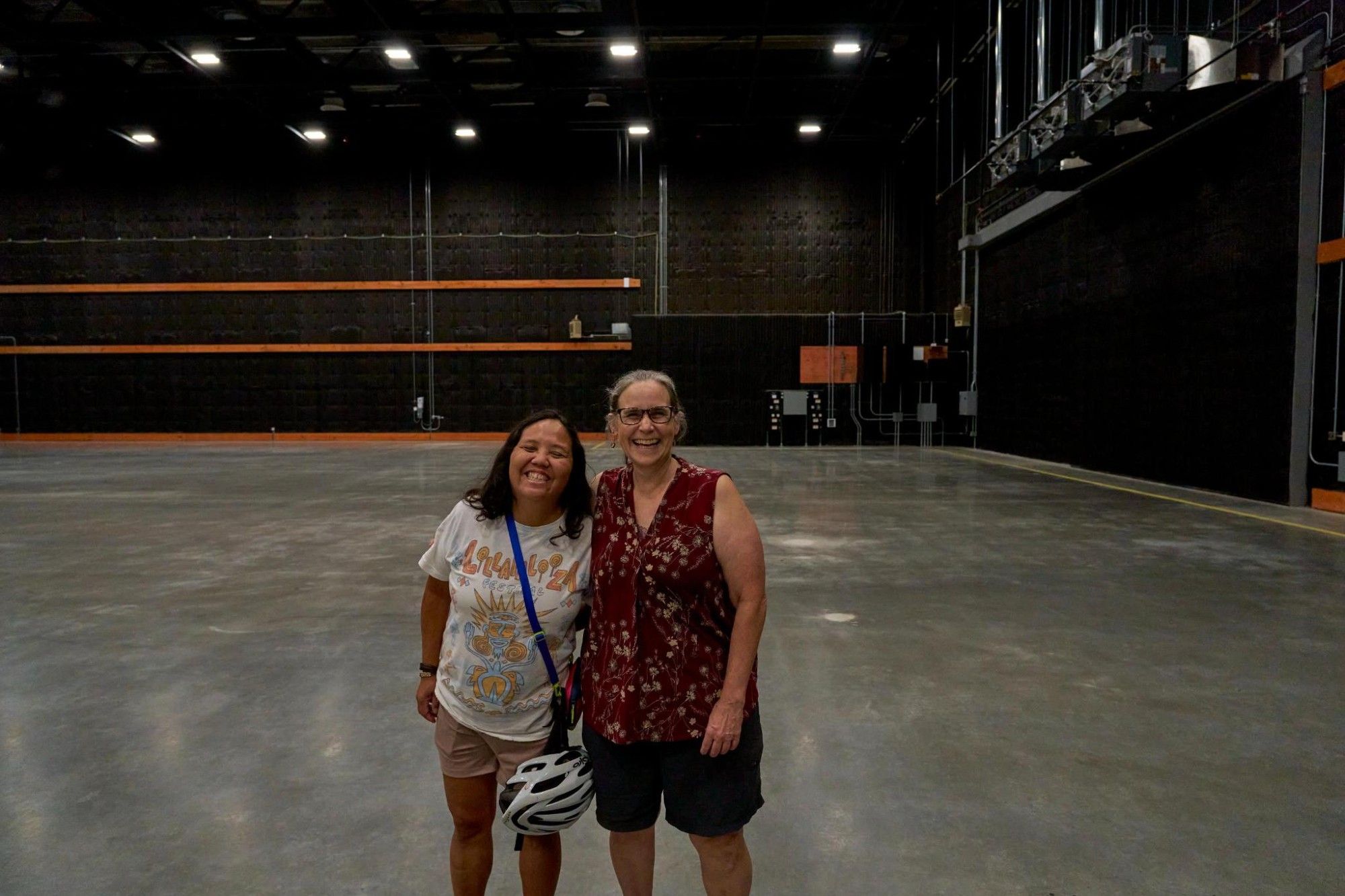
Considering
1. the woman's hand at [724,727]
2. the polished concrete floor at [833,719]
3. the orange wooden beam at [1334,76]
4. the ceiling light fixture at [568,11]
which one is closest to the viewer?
the woman's hand at [724,727]

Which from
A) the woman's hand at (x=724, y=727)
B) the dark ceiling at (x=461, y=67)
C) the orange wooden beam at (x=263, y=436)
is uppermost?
the dark ceiling at (x=461, y=67)

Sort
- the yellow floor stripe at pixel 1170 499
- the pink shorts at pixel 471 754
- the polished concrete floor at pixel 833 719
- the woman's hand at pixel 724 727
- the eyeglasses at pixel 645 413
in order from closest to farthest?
the woman's hand at pixel 724 727 → the eyeglasses at pixel 645 413 → the pink shorts at pixel 471 754 → the polished concrete floor at pixel 833 719 → the yellow floor stripe at pixel 1170 499

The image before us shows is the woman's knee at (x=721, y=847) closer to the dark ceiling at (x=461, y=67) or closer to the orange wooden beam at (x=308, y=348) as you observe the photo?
the dark ceiling at (x=461, y=67)

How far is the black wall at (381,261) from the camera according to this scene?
25.4m

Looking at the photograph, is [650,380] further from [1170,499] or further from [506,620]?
[1170,499]

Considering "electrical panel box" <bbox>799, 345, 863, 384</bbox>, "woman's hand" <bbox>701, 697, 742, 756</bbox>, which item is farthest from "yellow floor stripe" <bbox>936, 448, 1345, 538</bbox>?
"woman's hand" <bbox>701, 697, 742, 756</bbox>

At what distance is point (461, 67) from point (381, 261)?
734cm

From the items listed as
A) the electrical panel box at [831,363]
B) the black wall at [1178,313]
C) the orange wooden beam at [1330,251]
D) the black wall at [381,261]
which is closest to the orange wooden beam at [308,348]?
the black wall at [381,261]

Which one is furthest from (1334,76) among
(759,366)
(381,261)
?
(381,261)

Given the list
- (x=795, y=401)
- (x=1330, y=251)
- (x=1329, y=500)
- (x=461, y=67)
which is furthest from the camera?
(x=795, y=401)

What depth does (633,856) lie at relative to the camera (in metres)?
2.03

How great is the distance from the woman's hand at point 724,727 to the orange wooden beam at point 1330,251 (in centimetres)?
1058

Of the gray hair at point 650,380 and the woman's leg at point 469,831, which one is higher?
the gray hair at point 650,380

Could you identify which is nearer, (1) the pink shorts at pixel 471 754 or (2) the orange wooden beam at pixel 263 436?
(1) the pink shorts at pixel 471 754
